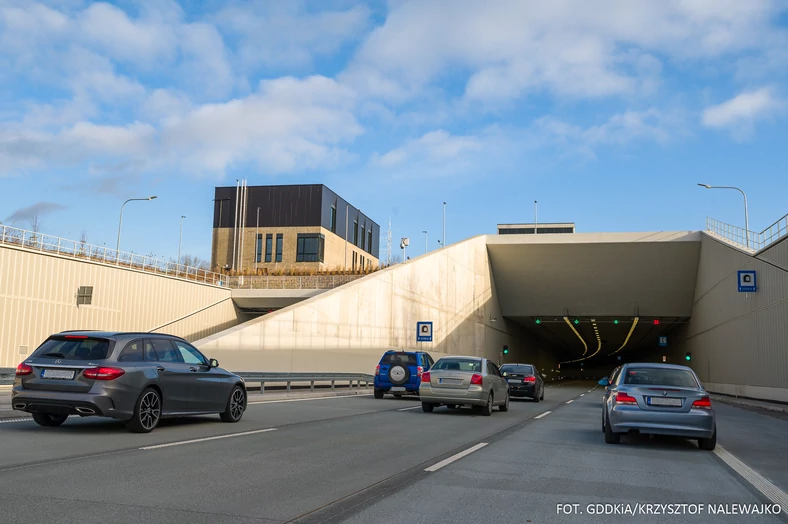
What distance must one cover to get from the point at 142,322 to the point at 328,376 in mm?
16071

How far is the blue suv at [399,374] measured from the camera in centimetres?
2453

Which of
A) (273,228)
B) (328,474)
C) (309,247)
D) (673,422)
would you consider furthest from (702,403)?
(273,228)

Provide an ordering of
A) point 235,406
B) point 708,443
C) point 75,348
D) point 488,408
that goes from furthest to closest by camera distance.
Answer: point 488,408
point 235,406
point 708,443
point 75,348

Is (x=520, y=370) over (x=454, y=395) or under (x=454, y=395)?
over

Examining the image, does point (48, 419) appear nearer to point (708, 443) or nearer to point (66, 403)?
point (66, 403)

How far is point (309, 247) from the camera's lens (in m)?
68.7

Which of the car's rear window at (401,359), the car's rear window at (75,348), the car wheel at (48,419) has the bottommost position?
the car wheel at (48,419)

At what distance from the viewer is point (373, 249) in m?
89.5

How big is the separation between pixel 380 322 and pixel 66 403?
28257 mm

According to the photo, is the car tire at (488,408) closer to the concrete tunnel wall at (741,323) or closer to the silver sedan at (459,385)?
the silver sedan at (459,385)

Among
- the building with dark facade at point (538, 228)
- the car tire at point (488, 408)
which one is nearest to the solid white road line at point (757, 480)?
the car tire at point (488, 408)

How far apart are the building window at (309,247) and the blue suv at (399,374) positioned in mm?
44063

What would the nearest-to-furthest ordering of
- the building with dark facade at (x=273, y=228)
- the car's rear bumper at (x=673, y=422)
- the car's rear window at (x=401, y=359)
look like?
the car's rear bumper at (x=673, y=422) < the car's rear window at (x=401, y=359) < the building with dark facade at (x=273, y=228)

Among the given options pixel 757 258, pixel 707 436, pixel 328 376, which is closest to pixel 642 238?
pixel 757 258
